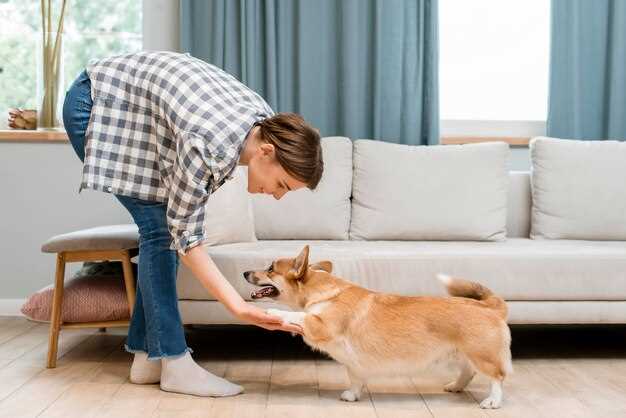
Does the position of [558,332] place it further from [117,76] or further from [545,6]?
[117,76]

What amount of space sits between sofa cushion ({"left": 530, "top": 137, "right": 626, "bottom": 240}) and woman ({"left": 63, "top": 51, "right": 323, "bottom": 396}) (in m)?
1.67

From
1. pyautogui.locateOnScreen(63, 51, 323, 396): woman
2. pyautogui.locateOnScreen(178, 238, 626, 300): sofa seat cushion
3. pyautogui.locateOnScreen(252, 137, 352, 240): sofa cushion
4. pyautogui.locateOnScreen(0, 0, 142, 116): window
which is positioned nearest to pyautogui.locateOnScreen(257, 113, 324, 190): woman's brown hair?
pyautogui.locateOnScreen(63, 51, 323, 396): woman

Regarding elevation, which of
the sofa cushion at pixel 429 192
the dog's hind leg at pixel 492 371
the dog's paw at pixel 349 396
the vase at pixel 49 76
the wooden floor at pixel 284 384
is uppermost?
the vase at pixel 49 76

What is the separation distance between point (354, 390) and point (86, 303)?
1.08 metres

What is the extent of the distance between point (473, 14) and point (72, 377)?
2686mm

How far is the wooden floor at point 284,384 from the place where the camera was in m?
2.21

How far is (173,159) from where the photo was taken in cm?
219

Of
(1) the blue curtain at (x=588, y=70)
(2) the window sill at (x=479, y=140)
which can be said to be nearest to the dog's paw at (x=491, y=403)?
(2) the window sill at (x=479, y=140)

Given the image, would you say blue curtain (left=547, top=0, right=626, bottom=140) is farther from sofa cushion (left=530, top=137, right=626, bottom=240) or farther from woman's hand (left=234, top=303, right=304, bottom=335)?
woman's hand (left=234, top=303, right=304, bottom=335)

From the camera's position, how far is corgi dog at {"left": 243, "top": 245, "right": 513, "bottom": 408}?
2258 mm

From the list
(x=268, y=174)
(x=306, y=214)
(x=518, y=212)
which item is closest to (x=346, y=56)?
(x=306, y=214)

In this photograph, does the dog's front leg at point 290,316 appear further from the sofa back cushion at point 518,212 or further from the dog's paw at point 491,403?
the sofa back cushion at point 518,212

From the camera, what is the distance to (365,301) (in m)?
2.35

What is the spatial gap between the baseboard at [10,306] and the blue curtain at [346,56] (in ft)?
4.83
